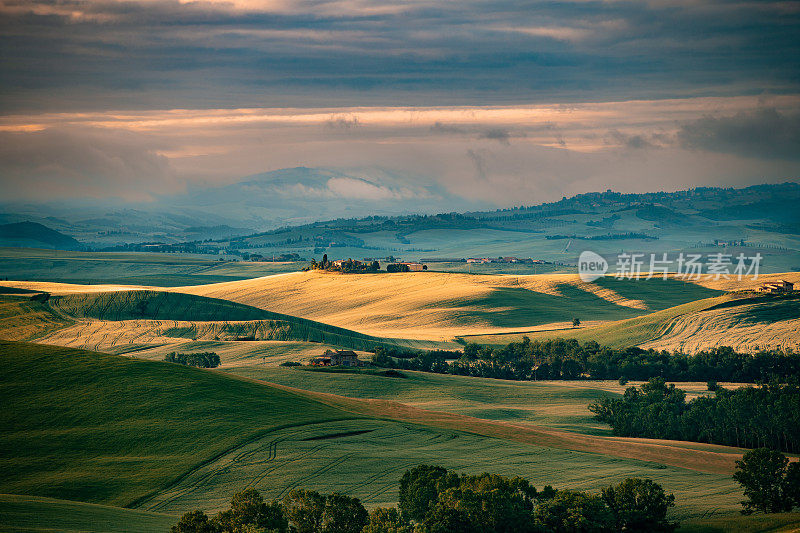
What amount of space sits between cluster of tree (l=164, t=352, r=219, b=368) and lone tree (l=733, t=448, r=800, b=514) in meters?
81.7

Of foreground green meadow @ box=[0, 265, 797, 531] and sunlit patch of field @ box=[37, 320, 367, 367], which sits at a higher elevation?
sunlit patch of field @ box=[37, 320, 367, 367]

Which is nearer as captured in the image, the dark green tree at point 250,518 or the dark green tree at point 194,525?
the dark green tree at point 194,525

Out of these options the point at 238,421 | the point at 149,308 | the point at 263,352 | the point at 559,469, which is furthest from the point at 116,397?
the point at 149,308

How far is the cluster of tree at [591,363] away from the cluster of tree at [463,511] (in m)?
70.2

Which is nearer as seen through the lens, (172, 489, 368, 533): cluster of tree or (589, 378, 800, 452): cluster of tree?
(172, 489, 368, 533): cluster of tree

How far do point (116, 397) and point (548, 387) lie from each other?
2352 inches

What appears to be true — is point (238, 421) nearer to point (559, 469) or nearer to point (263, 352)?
point (559, 469)

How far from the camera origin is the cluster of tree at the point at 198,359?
127 meters

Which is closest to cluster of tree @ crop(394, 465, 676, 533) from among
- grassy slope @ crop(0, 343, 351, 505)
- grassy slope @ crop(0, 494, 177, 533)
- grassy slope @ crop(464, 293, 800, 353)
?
grassy slope @ crop(0, 494, 177, 533)

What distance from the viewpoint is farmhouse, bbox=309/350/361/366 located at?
124 meters

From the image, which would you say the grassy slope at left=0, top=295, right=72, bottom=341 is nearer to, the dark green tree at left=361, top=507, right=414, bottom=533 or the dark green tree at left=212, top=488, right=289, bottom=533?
the dark green tree at left=212, top=488, right=289, bottom=533

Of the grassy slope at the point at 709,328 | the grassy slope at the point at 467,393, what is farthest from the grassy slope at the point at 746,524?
the grassy slope at the point at 709,328

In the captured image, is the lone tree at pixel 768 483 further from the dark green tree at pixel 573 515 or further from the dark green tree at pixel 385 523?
the dark green tree at pixel 385 523

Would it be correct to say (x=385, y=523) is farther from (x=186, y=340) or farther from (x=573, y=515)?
(x=186, y=340)
